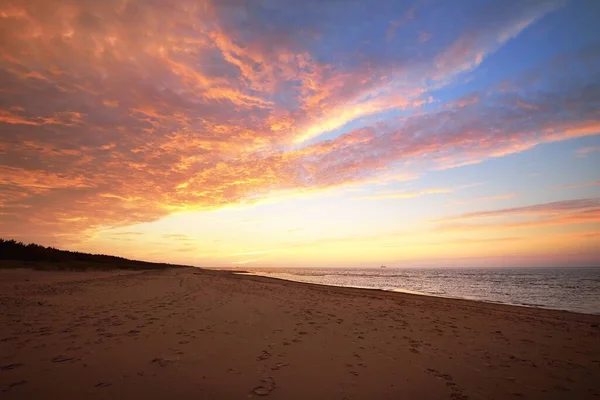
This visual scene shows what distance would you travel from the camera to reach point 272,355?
706cm

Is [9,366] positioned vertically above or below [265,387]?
above

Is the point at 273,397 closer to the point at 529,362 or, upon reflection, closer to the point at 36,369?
the point at 36,369

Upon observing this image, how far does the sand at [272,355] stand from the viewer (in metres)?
5.26

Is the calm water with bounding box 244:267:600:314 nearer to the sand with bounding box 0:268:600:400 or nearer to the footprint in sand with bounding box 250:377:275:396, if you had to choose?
the sand with bounding box 0:268:600:400

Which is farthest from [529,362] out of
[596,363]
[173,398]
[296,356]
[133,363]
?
[133,363]

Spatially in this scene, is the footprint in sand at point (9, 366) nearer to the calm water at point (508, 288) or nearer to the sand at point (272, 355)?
the sand at point (272, 355)

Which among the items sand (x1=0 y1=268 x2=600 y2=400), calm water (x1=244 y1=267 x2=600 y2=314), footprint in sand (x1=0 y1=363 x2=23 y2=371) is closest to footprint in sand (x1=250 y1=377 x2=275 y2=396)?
sand (x1=0 y1=268 x2=600 y2=400)

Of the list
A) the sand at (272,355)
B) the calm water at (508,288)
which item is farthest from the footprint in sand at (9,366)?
the calm water at (508,288)

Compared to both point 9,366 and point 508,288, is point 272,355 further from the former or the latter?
point 508,288

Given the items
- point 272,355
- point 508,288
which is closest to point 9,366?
point 272,355

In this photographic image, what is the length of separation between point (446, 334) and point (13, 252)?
144 feet

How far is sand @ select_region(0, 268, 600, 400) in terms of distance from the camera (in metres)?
5.26

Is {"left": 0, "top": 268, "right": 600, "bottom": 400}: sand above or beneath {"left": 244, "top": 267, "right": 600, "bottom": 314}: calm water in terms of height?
above

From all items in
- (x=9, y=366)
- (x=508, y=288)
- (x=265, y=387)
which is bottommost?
(x=508, y=288)
